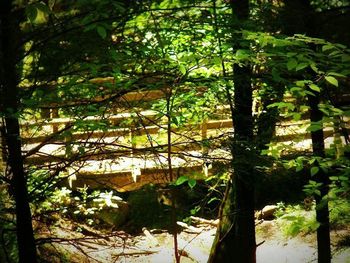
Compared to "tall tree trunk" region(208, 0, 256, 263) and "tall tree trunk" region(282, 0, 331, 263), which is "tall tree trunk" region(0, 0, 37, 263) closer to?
"tall tree trunk" region(208, 0, 256, 263)

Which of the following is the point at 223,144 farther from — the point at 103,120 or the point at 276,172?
the point at 276,172

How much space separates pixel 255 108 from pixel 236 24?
12.3 ft

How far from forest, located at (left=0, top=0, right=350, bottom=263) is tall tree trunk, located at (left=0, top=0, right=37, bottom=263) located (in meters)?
0.01

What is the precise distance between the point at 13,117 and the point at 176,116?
1.67m

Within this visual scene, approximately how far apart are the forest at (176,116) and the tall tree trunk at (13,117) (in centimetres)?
1

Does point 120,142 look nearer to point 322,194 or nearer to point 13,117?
point 13,117

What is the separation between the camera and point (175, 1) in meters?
4.50

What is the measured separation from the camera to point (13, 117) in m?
2.78

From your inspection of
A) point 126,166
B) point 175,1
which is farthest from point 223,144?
point 126,166

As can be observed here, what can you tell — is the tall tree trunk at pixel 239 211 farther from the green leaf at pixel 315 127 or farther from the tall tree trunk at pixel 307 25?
the green leaf at pixel 315 127

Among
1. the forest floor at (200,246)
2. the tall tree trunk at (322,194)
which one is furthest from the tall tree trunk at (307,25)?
the forest floor at (200,246)

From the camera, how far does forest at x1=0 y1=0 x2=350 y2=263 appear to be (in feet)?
9.97

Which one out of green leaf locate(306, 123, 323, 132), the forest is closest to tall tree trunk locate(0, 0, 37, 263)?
the forest

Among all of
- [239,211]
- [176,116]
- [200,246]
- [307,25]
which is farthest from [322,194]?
[200,246]
